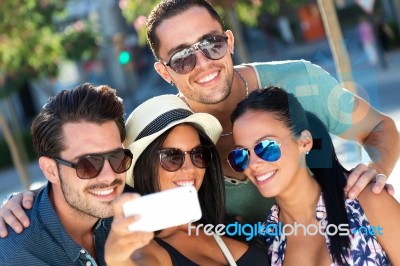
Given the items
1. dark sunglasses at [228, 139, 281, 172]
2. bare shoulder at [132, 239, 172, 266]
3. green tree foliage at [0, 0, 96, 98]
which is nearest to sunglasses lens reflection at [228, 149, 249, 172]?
dark sunglasses at [228, 139, 281, 172]

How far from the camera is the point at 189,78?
3.79 meters

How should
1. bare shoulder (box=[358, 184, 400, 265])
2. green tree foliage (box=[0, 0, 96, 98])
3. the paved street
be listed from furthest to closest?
1. green tree foliage (box=[0, 0, 96, 98])
2. the paved street
3. bare shoulder (box=[358, 184, 400, 265])

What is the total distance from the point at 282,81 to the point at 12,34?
805 centimetres

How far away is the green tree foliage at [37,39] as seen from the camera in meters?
11.0

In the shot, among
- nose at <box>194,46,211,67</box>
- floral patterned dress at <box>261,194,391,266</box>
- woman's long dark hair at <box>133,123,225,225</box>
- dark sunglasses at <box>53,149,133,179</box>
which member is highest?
nose at <box>194,46,211,67</box>

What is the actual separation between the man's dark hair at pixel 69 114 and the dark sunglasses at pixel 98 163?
0.47ft

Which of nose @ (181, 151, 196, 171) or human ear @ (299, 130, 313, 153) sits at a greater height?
nose @ (181, 151, 196, 171)

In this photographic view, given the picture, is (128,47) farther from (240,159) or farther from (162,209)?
(162,209)

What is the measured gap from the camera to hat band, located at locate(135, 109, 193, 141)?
327 centimetres

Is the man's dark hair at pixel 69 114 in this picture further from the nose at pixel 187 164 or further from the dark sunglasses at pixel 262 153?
the dark sunglasses at pixel 262 153

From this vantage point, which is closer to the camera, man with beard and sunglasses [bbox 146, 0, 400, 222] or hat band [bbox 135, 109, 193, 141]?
hat band [bbox 135, 109, 193, 141]

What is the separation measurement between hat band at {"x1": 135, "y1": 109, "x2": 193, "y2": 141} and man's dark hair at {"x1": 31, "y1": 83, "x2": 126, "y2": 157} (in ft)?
0.44

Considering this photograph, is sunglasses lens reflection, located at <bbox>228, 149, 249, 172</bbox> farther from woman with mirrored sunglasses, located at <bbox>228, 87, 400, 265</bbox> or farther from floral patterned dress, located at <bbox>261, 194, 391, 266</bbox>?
floral patterned dress, located at <bbox>261, 194, 391, 266</bbox>

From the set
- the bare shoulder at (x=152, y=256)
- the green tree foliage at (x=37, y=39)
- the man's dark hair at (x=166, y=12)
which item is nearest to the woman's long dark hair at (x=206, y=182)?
the bare shoulder at (x=152, y=256)
